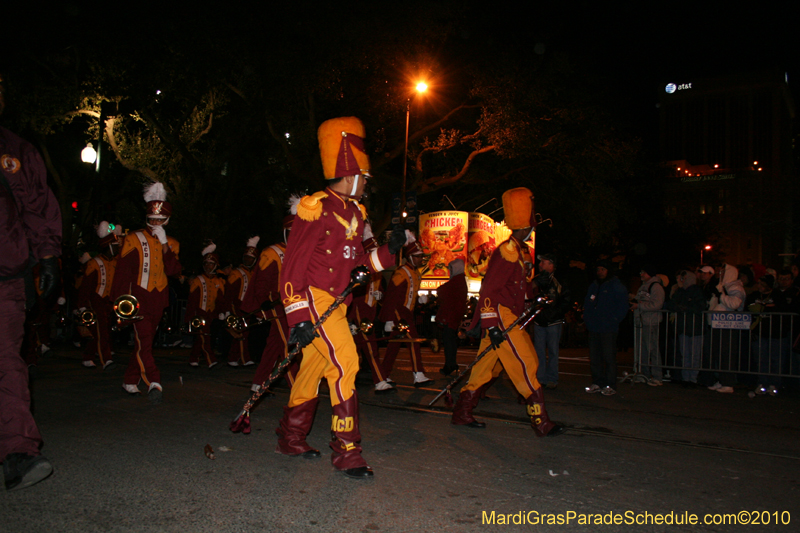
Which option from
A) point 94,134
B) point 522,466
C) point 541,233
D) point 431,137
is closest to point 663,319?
point 522,466

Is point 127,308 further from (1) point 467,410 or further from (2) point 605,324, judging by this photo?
(2) point 605,324

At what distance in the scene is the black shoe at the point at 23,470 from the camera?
12.3ft

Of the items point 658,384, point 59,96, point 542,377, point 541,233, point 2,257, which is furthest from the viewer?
point 541,233

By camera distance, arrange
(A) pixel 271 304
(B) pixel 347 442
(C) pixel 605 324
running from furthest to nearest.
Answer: (C) pixel 605 324 → (A) pixel 271 304 → (B) pixel 347 442

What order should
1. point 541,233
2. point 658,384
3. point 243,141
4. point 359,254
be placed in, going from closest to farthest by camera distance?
point 359,254, point 658,384, point 243,141, point 541,233

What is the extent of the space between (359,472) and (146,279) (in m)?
4.07

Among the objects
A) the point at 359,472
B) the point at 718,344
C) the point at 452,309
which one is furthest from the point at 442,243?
the point at 359,472

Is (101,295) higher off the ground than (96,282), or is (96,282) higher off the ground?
(96,282)

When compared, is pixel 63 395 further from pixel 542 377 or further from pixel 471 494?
pixel 542 377

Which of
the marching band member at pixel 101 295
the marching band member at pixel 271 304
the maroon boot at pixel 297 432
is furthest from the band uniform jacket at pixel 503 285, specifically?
the marching band member at pixel 101 295

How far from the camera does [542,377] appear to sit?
976cm

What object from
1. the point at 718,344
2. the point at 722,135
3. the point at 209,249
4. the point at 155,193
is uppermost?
the point at 722,135

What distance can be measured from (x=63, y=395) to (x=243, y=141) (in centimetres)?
1866

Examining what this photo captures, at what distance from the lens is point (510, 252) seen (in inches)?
247
